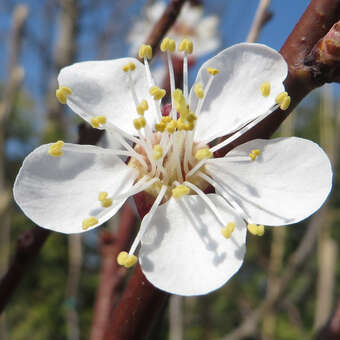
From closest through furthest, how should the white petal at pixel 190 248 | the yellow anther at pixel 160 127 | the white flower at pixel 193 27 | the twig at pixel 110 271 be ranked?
the white petal at pixel 190 248 < the yellow anther at pixel 160 127 < the twig at pixel 110 271 < the white flower at pixel 193 27

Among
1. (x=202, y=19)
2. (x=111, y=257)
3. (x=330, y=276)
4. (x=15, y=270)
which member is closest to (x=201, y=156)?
(x=15, y=270)

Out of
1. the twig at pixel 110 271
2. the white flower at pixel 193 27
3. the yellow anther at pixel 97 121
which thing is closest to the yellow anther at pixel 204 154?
the yellow anther at pixel 97 121

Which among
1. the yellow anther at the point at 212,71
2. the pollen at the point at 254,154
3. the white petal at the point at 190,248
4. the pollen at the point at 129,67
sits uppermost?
the yellow anther at the point at 212,71

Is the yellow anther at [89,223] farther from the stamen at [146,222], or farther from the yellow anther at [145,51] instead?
the yellow anther at [145,51]

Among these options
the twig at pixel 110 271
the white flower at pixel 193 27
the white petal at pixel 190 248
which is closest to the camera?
the white petal at pixel 190 248

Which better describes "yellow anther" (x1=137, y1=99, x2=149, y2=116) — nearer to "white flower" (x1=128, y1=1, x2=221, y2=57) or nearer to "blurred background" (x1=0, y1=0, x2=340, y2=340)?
"blurred background" (x1=0, y1=0, x2=340, y2=340)

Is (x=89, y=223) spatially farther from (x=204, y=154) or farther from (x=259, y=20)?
(x=259, y=20)

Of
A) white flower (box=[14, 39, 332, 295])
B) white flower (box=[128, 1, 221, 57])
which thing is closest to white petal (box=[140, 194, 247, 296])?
white flower (box=[14, 39, 332, 295])

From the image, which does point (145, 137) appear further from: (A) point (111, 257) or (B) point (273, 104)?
(A) point (111, 257)
